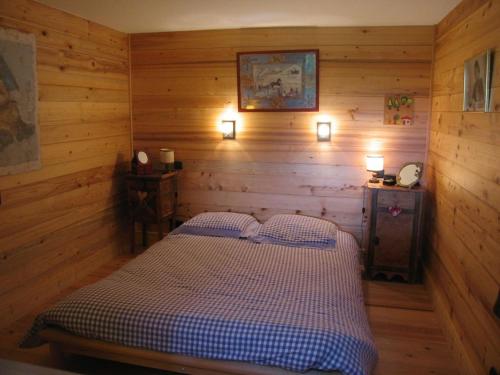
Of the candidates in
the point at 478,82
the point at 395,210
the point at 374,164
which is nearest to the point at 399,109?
the point at 374,164

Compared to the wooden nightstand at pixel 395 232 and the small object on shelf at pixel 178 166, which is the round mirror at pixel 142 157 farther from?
the wooden nightstand at pixel 395 232

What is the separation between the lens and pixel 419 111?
3760 mm

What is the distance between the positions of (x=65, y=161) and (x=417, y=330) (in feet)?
9.48

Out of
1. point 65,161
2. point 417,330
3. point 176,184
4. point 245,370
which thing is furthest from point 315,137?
point 245,370

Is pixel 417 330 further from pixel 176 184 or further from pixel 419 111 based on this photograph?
pixel 176 184

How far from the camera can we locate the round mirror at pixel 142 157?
13.4ft

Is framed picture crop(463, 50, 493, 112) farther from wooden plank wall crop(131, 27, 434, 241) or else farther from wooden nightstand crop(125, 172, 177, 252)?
wooden nightstand crop(125, 172, 177, 252)

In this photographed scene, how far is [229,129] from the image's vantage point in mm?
4117

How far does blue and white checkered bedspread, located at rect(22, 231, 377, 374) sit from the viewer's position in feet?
6.78

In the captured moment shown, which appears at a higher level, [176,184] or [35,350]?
[176,184]

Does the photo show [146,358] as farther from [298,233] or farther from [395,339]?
[298,233]

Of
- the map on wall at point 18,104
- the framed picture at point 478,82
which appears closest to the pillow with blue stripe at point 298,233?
the framed picture at point 478,82

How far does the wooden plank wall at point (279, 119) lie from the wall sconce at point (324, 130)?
6 cm

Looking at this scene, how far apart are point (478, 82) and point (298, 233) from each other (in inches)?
68.4
